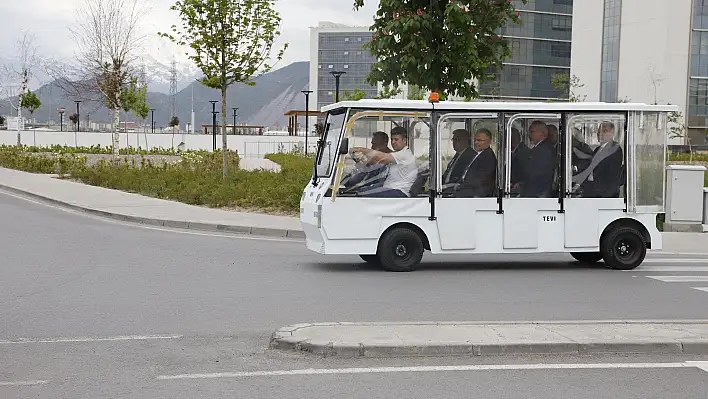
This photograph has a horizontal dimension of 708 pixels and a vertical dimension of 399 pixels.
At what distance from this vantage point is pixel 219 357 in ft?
24.1

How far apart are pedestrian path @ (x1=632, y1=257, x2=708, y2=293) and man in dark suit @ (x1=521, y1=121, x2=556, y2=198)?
1939mm

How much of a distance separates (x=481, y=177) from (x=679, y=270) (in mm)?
3457

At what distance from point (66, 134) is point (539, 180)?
6675 centimetres

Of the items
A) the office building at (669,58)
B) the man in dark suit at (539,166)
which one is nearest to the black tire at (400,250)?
the man in dark suit at (539,166)

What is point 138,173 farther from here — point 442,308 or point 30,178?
point 442,308

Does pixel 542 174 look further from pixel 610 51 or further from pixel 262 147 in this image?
pixel 610 51

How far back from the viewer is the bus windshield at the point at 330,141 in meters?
12.7

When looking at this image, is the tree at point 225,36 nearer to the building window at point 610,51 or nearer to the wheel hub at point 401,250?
the wheel hub at point 401,250

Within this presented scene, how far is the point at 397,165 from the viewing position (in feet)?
41.9

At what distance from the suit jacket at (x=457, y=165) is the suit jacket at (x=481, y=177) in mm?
75

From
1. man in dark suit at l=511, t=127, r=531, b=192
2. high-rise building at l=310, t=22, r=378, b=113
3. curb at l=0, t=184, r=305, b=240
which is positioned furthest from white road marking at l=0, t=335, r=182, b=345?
high-rise building at l=310, t=22, r=378, b=113

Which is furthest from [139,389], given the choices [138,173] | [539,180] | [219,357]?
[138,173]

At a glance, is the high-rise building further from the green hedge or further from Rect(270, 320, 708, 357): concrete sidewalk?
Rect(270, 320, 708, 357): concrete sidewalk

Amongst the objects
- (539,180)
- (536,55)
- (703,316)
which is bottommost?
(703,316)
